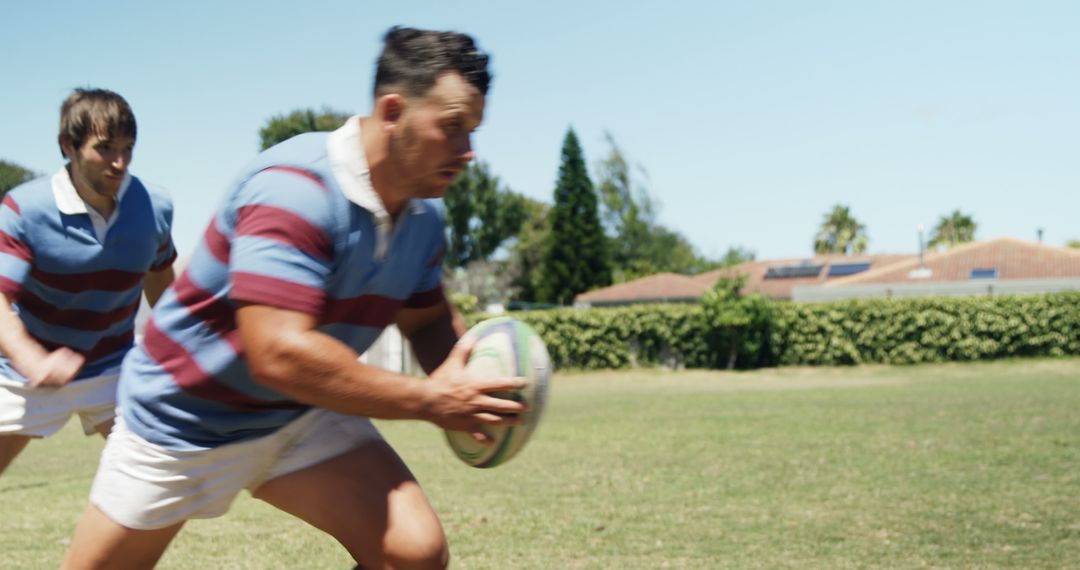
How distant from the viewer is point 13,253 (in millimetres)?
4641

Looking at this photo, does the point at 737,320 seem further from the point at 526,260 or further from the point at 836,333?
the point at 526,260

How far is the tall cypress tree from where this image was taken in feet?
233

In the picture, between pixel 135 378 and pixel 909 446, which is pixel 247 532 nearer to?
pixel 135 378

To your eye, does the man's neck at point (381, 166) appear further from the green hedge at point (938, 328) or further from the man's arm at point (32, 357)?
the green hedge at point (938, 328)

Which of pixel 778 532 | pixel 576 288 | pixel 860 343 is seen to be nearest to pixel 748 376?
pixel 860 343

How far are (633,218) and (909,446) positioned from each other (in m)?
65.9

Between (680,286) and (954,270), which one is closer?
(954,270)

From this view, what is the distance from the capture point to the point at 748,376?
109ft

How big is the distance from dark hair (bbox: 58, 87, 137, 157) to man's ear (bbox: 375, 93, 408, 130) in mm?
2021

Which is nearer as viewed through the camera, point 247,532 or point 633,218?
point 247,532

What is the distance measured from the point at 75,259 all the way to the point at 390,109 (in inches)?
96.9

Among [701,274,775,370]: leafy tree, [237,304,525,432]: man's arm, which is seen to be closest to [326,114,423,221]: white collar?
[237,304,525,432]: man's arm

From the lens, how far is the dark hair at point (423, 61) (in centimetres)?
284

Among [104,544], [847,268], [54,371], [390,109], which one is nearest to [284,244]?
[390,109]
